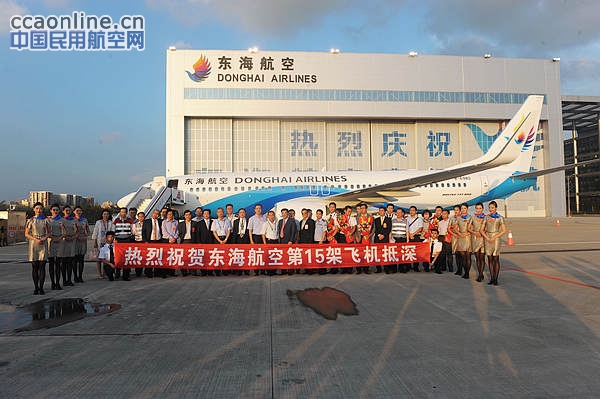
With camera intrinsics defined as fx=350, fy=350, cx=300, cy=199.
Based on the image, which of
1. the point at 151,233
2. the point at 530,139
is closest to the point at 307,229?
the point at 151,233

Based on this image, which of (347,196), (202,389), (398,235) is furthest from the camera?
(347,196)

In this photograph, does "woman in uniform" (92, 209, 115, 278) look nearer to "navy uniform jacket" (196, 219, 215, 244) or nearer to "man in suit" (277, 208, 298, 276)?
"navy uniform jacket" (196, 219, 215, 244)

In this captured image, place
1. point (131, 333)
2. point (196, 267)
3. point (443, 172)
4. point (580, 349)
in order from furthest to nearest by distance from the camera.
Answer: point (443, 172) < point (196, 267) < point (131, 333) < point (580, 349)

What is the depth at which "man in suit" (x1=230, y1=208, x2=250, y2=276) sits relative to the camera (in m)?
10.1

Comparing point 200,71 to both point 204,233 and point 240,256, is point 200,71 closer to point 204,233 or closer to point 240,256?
point 204,233

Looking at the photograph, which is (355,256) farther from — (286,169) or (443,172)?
(286,169)

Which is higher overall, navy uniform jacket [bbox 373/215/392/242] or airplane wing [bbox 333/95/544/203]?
airplane wing [bbox 333/95/544/203]

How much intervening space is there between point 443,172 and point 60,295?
15.0 metres

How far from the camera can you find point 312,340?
15.0 ft

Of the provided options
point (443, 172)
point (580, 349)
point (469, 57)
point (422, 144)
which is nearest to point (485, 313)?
point (580, 349)

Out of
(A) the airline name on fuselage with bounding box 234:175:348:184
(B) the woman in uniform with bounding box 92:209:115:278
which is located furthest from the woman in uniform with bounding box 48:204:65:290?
(A) the airline name on fuselage with bounding box 234:175:348:184

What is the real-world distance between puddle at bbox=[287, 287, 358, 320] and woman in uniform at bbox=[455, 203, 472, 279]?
12.4ft

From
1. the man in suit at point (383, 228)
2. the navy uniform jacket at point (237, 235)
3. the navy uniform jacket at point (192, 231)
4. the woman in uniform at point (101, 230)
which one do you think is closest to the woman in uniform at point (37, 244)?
the woman in uniform at point (101, 230)

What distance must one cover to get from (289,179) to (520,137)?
12.9m
